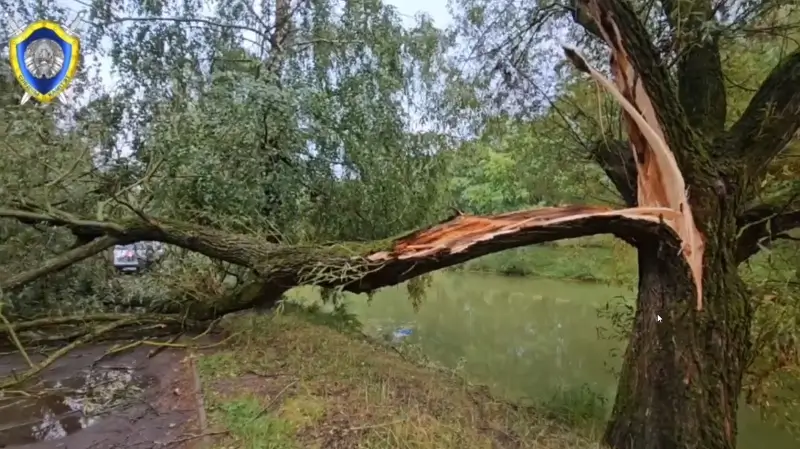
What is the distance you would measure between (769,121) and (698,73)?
2.53 ft

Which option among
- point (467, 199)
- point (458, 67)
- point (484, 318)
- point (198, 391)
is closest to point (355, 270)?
point (198, 391)

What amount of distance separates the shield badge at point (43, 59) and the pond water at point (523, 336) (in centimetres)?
567

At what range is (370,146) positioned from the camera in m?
7.49

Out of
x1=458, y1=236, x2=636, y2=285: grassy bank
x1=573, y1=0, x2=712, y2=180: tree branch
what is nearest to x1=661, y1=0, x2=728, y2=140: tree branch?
x1=573, y1=0, x2=712, y2=180: tree branch

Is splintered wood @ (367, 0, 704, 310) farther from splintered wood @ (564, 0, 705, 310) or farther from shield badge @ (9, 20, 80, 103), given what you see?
shield badge @ (9, 20, 80, 103)

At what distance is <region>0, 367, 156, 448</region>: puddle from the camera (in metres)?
3.98

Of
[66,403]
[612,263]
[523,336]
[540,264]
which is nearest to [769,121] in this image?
[612,263]

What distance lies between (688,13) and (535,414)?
3.42 metres

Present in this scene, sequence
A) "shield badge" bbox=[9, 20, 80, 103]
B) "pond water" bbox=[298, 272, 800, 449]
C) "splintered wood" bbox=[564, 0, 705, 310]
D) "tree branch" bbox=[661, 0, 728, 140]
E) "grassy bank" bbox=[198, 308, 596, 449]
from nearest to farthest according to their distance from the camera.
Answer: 1. "grassy bank" bbox=[198, 308, 596, 449]
2. "splintered wood" bbox=[564, 0, 705, 310]
3. "tree branch" bbox=[661, 0, 728, 140]
4. "shield badge" bbox=[9, 20, 80, 103]
5. "pond water" bbox=[298, 272, 800, 449]

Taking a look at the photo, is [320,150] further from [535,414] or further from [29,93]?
[535,414]

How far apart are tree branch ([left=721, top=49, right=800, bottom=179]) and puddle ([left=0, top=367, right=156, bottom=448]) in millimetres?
5049

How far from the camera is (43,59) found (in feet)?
21.7

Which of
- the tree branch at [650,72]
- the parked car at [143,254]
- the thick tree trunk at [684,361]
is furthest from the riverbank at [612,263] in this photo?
the parked car at [143,254]

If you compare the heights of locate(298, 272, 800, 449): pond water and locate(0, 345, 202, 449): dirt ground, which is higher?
locate(0, 345, 202, 449): dirt ground
